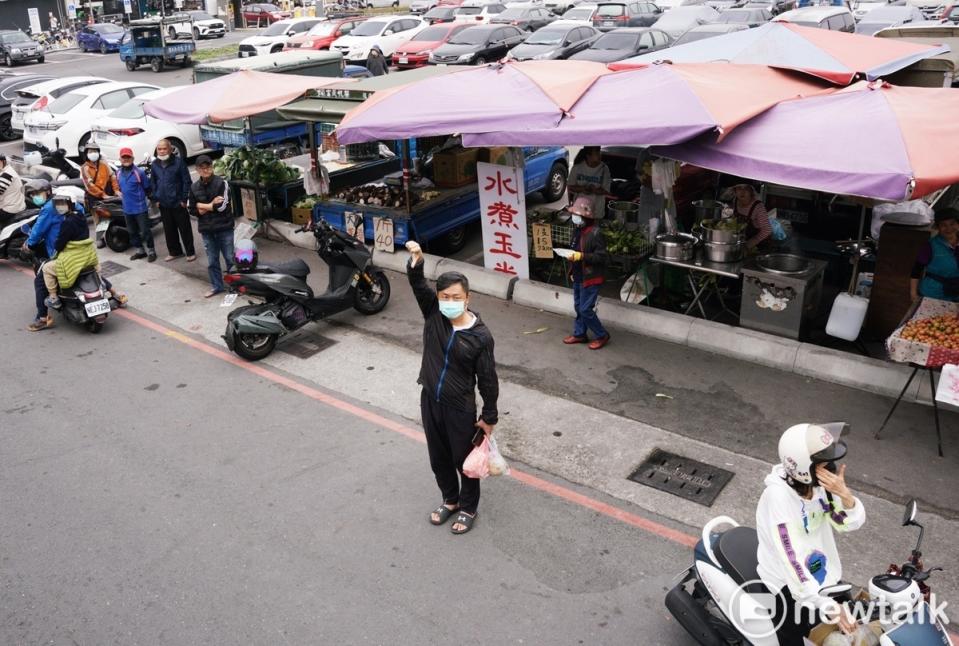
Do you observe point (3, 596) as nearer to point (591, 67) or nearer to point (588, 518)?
point (588, 518)

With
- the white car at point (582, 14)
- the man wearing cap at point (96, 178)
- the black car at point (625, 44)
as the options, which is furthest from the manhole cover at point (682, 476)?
the white car at point (582, 14)

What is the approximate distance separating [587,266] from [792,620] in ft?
15.2

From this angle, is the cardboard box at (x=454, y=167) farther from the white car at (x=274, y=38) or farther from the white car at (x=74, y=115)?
the white car at (x=274, y=38)

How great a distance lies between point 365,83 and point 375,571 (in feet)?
23.9

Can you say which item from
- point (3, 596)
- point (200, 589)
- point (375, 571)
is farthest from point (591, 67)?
point (3, 596)

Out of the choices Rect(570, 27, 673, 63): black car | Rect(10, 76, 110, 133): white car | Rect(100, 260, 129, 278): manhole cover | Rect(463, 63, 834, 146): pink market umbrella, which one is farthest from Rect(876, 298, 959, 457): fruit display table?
Rect(10, 76, 110, 133): white car

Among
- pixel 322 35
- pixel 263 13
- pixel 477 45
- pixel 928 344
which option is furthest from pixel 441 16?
pixel 928 344

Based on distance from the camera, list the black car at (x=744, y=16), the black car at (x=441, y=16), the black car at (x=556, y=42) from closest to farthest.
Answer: the black car at (x=556, y=42) < the black car at (x=744, y=16) < the black car at (x=441, y=16)

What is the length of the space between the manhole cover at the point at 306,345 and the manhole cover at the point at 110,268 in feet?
13.2

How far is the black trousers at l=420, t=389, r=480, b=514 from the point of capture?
17.0 feet

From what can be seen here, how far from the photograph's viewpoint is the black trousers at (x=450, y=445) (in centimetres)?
517

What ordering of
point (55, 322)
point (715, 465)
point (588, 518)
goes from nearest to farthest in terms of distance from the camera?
point (588, 518) → point (715, 465) → point (55, 322)

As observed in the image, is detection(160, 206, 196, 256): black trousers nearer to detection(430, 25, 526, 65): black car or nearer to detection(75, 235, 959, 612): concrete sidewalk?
detection(75, 235, 959, 612): concrete sidewalk

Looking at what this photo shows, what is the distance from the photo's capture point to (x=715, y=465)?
21.0 ft
